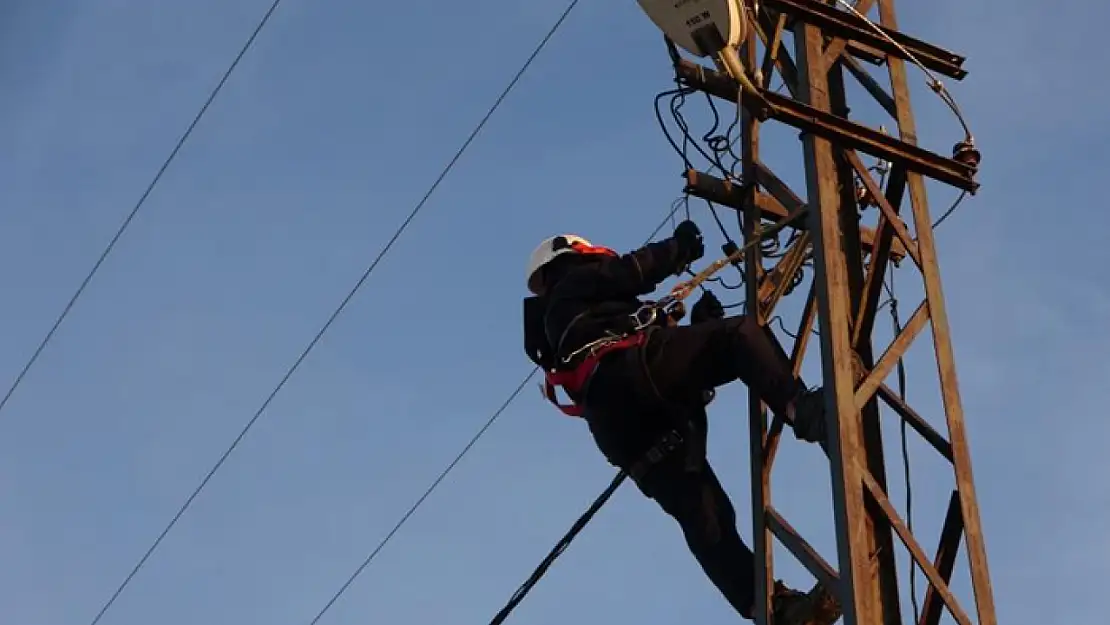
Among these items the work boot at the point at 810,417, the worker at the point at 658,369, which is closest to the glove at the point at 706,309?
the worker at the point at 658,369

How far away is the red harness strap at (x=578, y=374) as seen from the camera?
8031 mm

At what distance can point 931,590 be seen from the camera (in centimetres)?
684

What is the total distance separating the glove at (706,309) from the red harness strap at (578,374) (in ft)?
1.25

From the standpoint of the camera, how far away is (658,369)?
25.9ft

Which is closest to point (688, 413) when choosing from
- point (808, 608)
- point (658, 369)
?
point (658, 369)

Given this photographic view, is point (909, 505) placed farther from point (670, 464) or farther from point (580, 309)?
point (580, 309)

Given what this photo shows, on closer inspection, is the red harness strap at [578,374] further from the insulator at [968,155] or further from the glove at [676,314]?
the insulator at [968,155]

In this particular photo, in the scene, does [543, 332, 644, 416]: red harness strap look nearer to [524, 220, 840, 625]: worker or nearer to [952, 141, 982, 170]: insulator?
[524, 220, 840, 625]: worker

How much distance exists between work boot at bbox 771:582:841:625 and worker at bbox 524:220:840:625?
53 cm

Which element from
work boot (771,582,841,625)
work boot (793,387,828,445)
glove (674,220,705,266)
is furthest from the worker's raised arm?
work boot (771,582,841,625)

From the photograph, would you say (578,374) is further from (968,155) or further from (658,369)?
(968,155)

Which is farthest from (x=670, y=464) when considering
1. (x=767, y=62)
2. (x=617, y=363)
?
(x=767, y=62)

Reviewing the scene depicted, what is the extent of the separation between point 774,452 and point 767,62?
5.32ft

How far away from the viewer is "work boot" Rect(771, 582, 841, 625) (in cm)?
705
